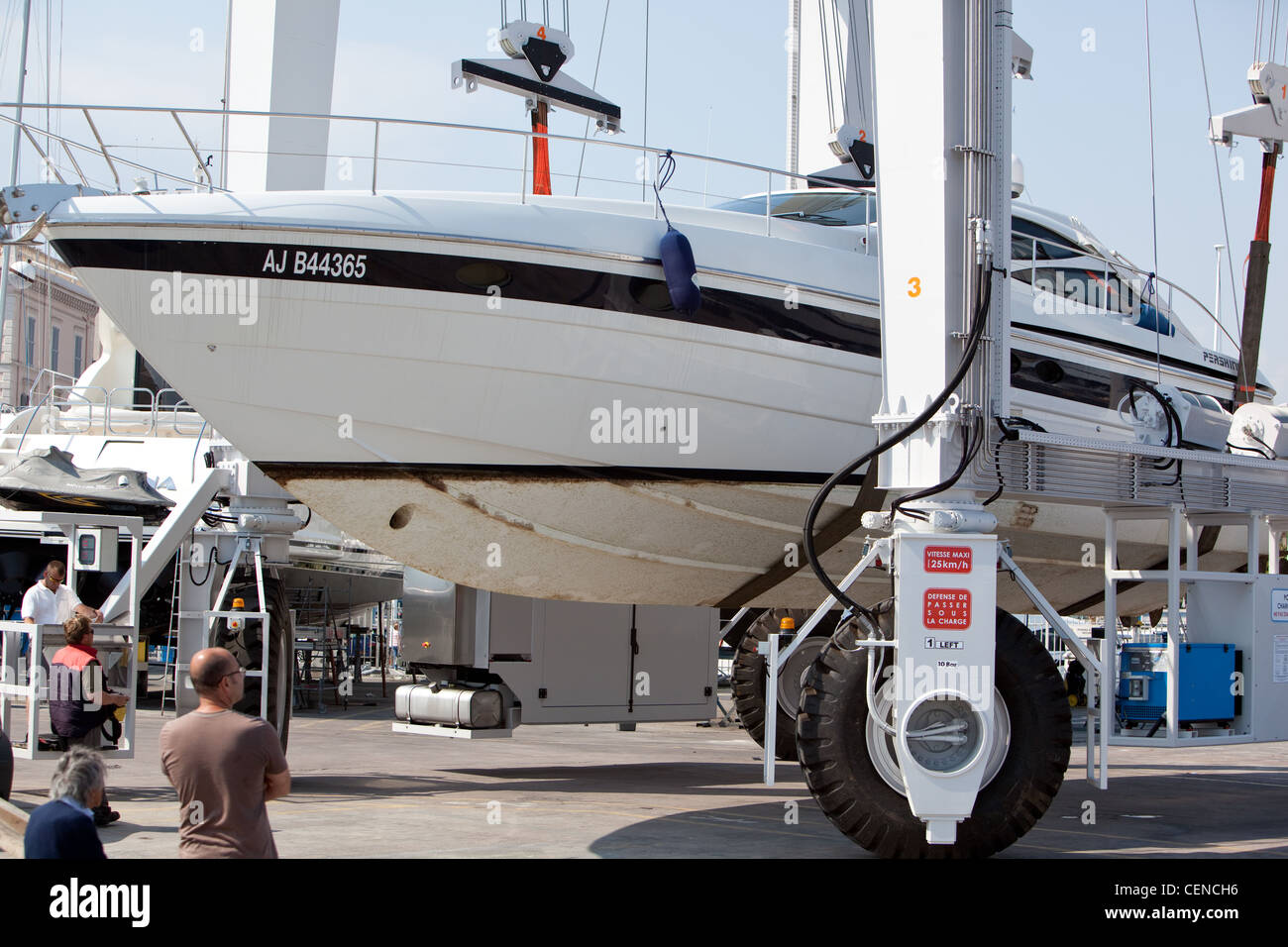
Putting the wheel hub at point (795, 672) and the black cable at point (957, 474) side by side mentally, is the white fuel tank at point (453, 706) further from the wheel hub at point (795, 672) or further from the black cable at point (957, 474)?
the black cable at point (957, 474)

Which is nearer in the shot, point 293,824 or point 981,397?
point 981,397

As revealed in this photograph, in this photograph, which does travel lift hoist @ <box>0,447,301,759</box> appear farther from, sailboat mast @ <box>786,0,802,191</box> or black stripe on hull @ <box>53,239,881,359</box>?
sailboat mast @ <box>786,0,802,191</box>

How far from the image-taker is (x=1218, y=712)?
21.9 ft

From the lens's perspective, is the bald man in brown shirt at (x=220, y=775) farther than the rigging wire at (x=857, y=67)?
No

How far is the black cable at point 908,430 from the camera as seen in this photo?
5750mm

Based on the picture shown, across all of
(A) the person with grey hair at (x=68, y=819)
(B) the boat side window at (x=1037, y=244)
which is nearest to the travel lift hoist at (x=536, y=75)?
(B) the boat side window at (x=1037, y=244)

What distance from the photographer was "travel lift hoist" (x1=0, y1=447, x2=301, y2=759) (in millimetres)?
7652

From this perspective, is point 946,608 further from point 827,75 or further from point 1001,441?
point 827,75

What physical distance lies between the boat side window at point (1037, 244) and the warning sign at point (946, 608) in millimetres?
3922

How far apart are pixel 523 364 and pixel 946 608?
287cm

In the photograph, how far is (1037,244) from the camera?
9.05m

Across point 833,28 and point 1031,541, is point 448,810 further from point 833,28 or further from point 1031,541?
point 833,28
